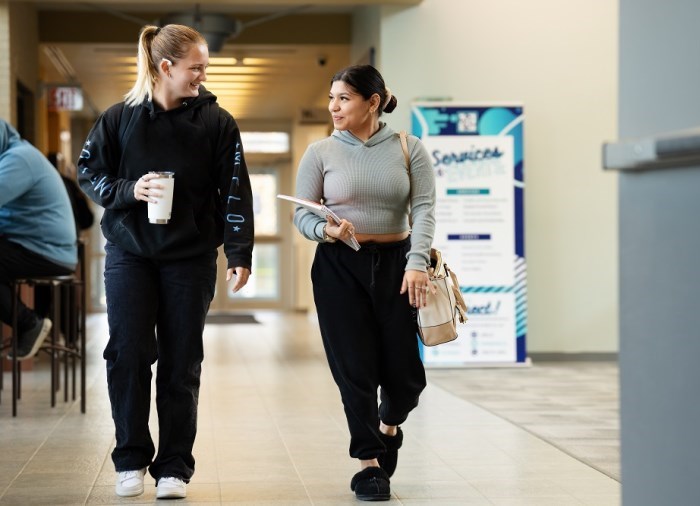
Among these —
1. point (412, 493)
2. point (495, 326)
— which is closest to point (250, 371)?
point (495, 326)

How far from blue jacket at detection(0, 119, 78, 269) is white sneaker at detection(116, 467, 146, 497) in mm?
2037

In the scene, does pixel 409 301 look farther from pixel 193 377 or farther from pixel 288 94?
pixel 288 94

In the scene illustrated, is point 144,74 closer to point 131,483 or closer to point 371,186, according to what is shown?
point 371,186

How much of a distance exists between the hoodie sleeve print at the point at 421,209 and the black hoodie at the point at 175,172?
1.71ft

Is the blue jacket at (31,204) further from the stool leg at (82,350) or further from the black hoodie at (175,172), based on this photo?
the black hoodie at (175,172)

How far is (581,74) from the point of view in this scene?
8.45 m

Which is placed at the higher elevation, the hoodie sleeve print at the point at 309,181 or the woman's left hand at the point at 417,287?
the hoodie sleeve print at the point at 309,181

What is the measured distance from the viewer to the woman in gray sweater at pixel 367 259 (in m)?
3.55

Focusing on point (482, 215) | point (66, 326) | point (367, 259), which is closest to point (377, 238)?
point (367, 259)

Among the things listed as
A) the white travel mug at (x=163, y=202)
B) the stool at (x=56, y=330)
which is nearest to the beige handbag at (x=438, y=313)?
the white travel mug at (x=163, y=202)

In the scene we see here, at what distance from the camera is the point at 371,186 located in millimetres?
3549

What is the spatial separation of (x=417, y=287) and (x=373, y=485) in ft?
2.13

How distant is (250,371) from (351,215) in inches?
173

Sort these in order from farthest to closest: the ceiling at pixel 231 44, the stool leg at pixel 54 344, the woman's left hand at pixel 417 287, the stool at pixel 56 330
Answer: the ceiling at pixel 231 44, the stool leg at pixel 54 344, the stool at pixel 56 330, the woman's left hand at pixel 417 287
